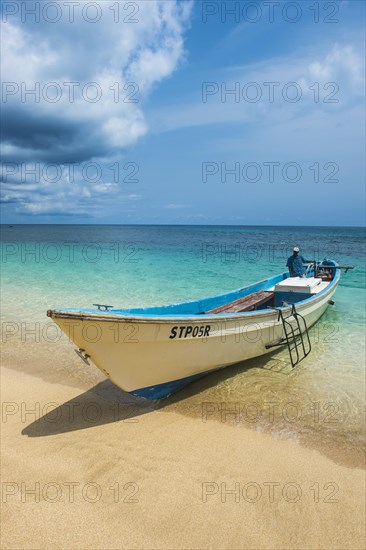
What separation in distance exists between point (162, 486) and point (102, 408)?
2248 millimetres

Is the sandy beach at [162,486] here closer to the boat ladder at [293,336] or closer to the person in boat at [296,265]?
the boat ladder at [293,336]

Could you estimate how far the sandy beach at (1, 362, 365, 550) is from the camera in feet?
12.9

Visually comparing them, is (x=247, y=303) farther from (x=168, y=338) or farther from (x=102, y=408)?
(x=102, y=408)

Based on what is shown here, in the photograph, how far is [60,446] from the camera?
17.5 feet

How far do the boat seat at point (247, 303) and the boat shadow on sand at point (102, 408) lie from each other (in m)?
1.55

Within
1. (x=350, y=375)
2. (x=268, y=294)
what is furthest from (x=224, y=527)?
(x=268, y=294)

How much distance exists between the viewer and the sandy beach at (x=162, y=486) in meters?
3.94

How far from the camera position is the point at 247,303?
9.38m

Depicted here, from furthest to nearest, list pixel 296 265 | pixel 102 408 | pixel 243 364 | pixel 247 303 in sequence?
pixel 296 265
pixel 247 303
pixel 243 364
pixel 102 408

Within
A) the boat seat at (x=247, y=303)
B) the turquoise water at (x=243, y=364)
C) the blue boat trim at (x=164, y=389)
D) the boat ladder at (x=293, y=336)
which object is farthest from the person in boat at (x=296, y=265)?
the blue boat trim at (x=164, y=389)

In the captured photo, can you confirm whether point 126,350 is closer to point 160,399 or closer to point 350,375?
point 160,399

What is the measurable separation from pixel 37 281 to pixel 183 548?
18.0 metres

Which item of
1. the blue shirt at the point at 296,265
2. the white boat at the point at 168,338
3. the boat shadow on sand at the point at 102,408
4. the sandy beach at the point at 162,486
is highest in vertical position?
the blue shirt at the point at 296,265

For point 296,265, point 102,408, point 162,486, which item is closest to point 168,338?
point 102,408
